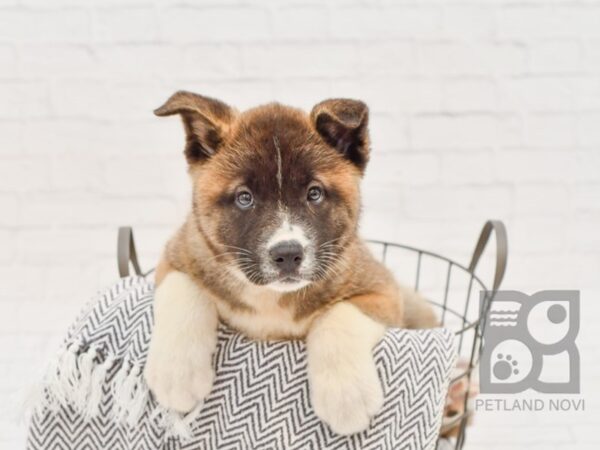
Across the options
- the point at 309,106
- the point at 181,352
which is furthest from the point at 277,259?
the point at 309,106

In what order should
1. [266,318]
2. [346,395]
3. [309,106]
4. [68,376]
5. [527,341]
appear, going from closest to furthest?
[346,395]
[68,376]
[266,318]
[527,341]
[309,106]

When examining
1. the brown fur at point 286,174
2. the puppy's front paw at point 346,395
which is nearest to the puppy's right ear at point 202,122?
the brown fur at point 286,174

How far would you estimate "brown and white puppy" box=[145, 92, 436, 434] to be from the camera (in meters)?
1.37

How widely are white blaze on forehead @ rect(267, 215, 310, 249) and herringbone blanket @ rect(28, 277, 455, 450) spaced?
0.72 feet

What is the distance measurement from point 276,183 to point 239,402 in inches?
17.8

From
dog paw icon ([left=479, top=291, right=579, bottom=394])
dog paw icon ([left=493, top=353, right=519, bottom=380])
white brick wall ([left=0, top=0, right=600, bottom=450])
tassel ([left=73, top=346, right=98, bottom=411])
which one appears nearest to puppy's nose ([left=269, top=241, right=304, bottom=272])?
tassel ([left=73, top=346, right=98, bottom=411])

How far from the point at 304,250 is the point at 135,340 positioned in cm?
42

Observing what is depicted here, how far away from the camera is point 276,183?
143cm

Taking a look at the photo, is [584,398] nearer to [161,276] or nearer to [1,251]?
[161,276]

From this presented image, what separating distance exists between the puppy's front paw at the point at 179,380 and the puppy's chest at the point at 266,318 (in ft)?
0.55

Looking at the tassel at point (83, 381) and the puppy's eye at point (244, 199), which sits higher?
the puppy's eye at point (244, 199)

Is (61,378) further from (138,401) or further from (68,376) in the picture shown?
(138,401)

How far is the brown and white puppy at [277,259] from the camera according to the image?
1.37 m

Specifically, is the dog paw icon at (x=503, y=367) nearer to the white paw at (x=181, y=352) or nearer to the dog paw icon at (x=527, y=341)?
the dog paw icon at (x=527, y=341)
